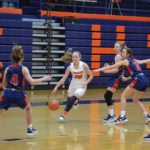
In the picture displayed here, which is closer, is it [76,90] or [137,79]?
[137,79]

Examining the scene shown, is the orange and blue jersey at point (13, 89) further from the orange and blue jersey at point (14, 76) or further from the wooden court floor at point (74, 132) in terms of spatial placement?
the wooden court floor at point (74, 132)

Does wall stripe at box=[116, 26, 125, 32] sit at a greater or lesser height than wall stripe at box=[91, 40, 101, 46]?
greater

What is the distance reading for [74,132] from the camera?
16.9 ft

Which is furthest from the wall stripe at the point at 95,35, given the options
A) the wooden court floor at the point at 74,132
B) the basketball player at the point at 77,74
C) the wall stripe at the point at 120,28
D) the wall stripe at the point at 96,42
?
the basketball player at the point at 77,74

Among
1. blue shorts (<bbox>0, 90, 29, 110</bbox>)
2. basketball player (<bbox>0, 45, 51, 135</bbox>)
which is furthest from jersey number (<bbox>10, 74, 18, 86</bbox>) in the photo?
blue shorts (<bbox>0, 90, 29, 110</bbox>)

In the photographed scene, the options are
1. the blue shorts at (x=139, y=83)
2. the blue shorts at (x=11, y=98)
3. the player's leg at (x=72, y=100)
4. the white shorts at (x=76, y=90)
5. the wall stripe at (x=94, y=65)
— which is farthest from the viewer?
the wall stripe at (x=94, y=65)

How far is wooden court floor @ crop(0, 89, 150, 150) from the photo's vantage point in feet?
14.0

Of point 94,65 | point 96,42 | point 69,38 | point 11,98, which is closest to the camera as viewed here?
point 11,98

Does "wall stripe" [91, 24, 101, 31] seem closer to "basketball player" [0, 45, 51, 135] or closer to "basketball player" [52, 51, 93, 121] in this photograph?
"basketball player" [52, 51, 93, 121]

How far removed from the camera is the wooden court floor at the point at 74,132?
426 centimetres

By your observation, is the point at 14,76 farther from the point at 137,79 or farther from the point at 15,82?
the point at 137,79

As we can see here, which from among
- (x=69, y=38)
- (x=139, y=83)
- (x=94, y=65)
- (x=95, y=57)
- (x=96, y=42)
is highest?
(x=69, y=38)

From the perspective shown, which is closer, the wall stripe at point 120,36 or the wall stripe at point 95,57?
the wall stripe at point 95,57

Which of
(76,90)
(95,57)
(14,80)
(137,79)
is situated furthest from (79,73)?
(95,57)
